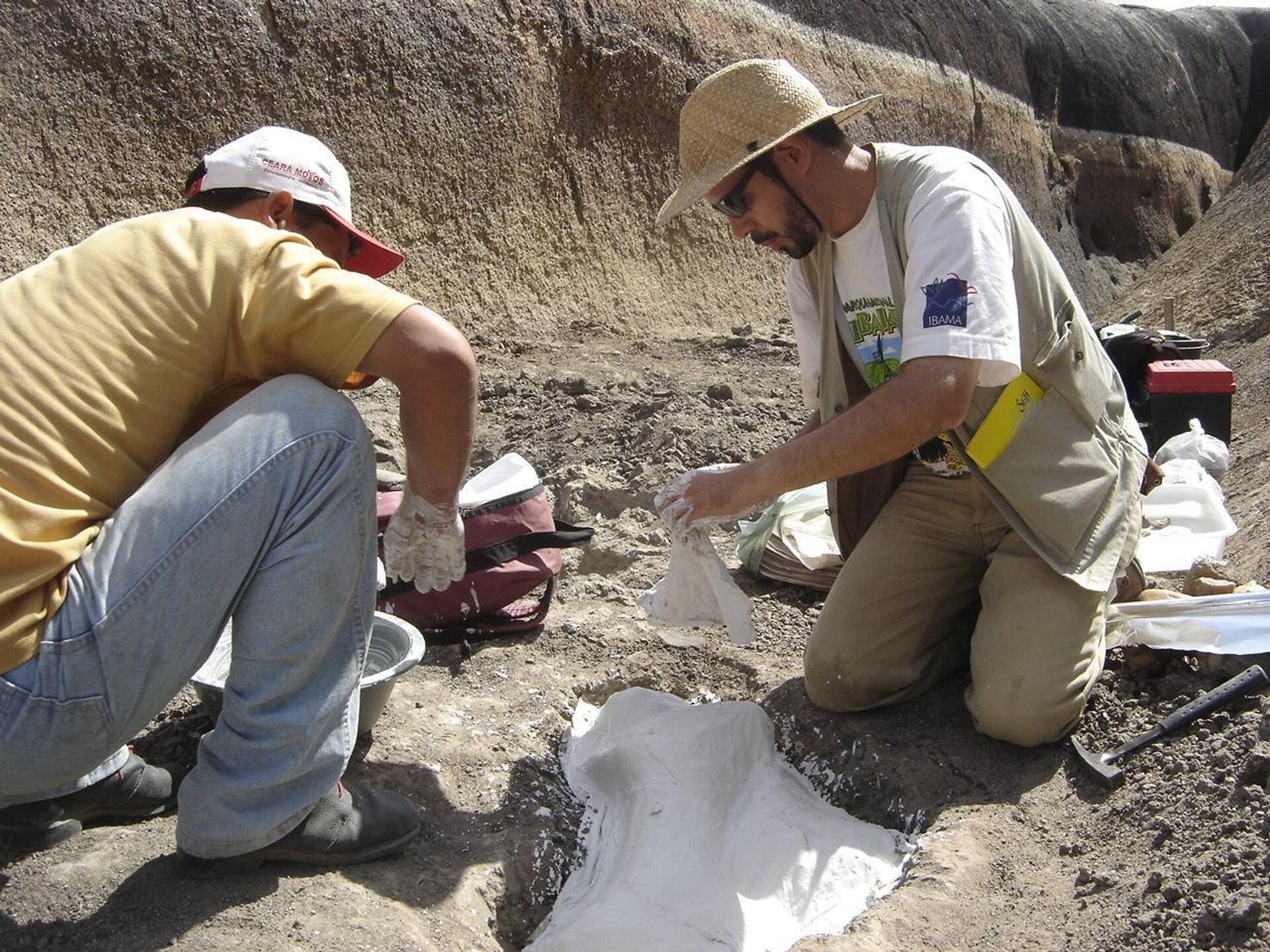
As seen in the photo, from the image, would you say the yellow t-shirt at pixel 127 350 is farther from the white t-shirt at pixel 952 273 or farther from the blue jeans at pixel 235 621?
the white t-shirt at pixel 952 273

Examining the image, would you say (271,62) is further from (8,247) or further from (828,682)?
(828,682)

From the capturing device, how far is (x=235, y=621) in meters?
1.80

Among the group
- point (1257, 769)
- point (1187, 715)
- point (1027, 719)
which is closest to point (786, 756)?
point (1027, 719)

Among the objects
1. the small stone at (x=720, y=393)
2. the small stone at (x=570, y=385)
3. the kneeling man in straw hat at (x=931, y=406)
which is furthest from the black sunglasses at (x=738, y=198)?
the small stone at (x=570, y=385)

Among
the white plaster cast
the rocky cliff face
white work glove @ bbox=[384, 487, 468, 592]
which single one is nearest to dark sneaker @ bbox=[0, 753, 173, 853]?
white work glove @ bbox=[384, 487, 468, 592]

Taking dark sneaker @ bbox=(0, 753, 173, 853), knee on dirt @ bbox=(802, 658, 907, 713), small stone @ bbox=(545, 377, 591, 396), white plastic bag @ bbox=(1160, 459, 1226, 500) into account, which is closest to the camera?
dark sneaker @ bbox=(0, 753, 173, 853)

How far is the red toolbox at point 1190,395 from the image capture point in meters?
4.82

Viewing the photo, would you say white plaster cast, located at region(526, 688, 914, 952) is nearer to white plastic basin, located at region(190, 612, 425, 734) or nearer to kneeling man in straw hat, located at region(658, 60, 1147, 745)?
kneeling man in straw hat, located at region(658, 60, 1147, 745)

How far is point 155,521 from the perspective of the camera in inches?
64.6

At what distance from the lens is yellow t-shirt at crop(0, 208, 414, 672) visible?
5.16 feet

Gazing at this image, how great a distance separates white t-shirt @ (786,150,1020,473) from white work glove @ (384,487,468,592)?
96 centimetres

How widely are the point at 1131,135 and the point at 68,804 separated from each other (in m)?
18.1

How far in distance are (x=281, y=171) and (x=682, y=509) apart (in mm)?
1085

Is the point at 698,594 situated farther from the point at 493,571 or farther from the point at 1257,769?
the point at 1257,769
